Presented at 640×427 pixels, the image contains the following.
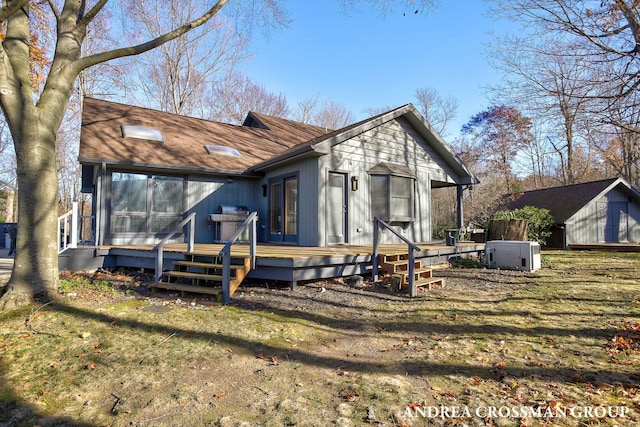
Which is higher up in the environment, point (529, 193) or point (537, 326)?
point (529, 193)

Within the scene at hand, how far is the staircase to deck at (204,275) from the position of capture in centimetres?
588

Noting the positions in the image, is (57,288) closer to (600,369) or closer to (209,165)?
(209,165)

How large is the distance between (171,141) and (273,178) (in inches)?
139

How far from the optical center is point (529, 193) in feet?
67.2

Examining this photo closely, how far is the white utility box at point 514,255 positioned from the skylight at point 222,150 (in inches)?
322

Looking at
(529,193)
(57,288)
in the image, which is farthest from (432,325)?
(529,193)

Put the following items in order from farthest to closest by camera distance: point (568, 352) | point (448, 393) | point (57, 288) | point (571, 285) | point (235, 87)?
1. point (235, 87)
2. point (571, 285)
3. point (57, 288)
4. point (568, 352)
5. point (448, 393)

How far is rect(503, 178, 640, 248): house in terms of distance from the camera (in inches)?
646

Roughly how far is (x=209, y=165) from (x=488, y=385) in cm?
917

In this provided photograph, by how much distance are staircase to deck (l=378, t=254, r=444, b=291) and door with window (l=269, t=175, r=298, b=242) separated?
3.01 m

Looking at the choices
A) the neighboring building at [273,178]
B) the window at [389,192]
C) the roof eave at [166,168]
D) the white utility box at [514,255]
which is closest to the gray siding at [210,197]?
the neighboring building at [273,178]

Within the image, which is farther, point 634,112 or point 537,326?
point 634,112

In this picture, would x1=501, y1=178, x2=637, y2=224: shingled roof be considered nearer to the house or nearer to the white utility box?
the house

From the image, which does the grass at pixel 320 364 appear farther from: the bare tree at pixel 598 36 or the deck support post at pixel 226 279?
the bare tree at pixel 598 36
